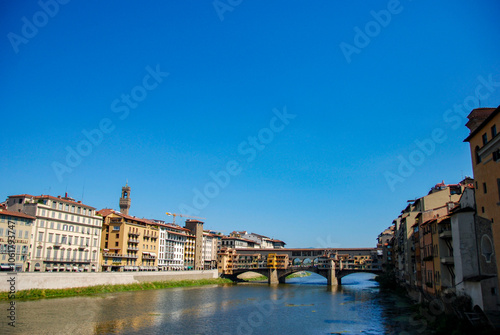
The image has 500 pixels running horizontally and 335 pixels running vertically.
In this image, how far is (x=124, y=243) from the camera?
90.4m

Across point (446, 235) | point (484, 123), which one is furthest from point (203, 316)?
point (484, 123)

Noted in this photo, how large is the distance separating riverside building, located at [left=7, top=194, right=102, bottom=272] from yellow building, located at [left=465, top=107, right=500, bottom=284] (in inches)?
2565

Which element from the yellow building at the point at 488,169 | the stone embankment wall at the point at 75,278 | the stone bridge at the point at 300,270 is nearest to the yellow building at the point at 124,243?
the stone embankment wall at the point at 75,278

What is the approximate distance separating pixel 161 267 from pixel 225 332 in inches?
2790

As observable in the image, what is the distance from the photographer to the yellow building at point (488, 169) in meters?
26.6

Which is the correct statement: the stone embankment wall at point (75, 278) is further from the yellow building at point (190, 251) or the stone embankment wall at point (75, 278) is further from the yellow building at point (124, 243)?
the yellow building at point (190, 251)

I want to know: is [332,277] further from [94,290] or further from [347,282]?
[94,290]

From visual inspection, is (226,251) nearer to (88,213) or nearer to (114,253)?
(114,253)

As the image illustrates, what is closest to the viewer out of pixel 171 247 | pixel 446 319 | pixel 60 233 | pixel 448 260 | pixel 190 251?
pixel 446 319

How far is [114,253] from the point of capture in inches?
3499

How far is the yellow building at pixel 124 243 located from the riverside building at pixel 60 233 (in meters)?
6.94

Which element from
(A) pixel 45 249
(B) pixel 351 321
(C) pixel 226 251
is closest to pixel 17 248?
(A) pixel 45 249

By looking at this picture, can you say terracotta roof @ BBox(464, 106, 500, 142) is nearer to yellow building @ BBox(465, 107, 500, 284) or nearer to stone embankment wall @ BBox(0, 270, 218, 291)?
yellow building @ BBox(465, 107, 500, 284)

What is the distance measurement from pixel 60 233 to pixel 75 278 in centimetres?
1212
